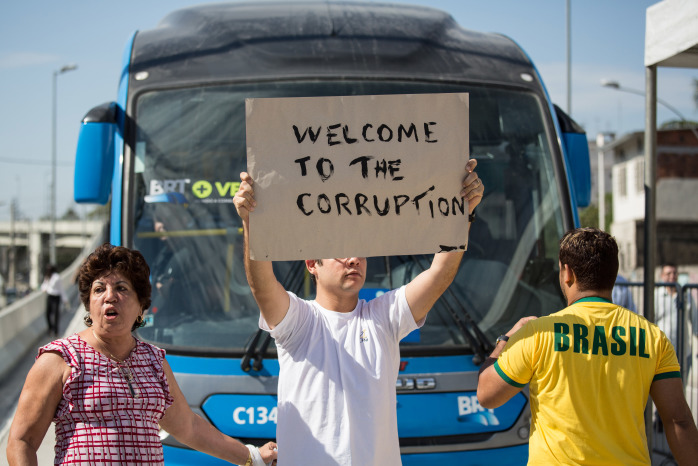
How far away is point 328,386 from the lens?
9.13 feet

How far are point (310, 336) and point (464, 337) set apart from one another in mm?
1439

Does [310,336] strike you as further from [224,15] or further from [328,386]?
[224,15]

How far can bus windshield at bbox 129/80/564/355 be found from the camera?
415 centimetres

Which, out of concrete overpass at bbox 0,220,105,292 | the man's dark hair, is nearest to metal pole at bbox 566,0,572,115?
the man's dark hair

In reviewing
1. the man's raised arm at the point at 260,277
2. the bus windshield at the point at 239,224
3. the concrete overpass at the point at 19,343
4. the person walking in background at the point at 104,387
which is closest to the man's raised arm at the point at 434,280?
the man's raised arm at the point at 260,277

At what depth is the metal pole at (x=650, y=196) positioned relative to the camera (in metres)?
3.94

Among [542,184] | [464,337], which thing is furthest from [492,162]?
[464,337]

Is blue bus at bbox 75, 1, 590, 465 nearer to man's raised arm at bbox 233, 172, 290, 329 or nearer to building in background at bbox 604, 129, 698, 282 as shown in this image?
man's raised arm at bbox 233, 172, 290, 329

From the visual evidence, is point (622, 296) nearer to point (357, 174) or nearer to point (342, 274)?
point (342, 274)

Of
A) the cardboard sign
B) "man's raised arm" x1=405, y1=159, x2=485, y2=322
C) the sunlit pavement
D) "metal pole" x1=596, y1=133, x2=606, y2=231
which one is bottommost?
the sunlit pavement

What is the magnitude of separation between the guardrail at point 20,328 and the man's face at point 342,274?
8.55m

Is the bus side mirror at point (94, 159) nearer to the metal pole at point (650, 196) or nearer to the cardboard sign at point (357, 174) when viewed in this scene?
the cardboard sign at point (357, 174)

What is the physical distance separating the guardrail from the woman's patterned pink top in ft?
28.0

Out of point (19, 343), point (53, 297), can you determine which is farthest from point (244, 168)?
point (53, 297)
